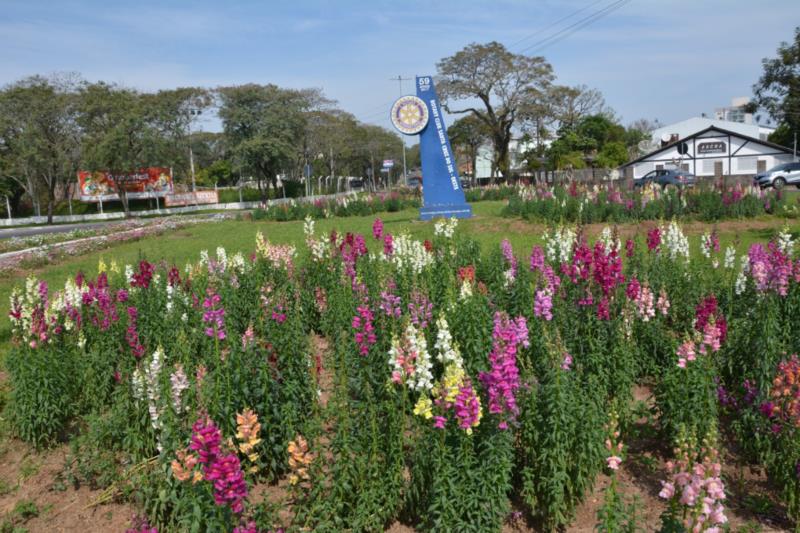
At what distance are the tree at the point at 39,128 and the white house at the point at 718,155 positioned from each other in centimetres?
4078

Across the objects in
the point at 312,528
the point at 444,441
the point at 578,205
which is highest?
the point at 578,205

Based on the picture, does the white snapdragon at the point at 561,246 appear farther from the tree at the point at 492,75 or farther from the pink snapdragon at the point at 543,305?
the tree at the point at 492,75

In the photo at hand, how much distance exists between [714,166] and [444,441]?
5237cm

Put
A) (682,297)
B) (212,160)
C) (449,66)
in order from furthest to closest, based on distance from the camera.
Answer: (212,160) → (449,66) → (682,297)

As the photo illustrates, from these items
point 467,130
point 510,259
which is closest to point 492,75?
point 467,130

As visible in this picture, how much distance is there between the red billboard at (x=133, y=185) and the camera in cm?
4782

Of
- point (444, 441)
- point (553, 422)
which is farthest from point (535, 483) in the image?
point (444, 441)

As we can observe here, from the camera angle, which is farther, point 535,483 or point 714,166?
point 714,166

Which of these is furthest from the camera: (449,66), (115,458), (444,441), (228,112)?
(228,112)

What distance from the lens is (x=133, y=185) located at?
172ft

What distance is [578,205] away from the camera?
1606 cm

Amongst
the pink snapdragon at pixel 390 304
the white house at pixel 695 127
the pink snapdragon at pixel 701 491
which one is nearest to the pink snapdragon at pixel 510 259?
the pink snapdragon at pixel 390 304

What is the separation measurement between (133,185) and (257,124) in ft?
40.8

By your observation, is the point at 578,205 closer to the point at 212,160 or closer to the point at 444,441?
the point at 444,441
